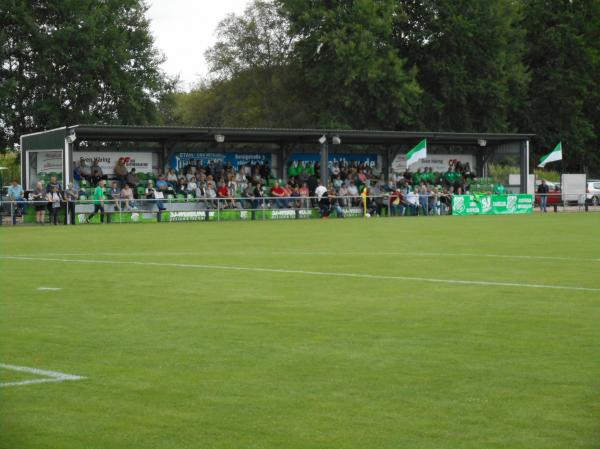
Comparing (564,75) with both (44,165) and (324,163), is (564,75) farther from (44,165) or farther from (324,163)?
(44,165)

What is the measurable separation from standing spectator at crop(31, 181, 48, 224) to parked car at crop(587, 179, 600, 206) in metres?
33.8

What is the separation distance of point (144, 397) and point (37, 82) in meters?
56.7

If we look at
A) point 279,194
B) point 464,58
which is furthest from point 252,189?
point 464,58

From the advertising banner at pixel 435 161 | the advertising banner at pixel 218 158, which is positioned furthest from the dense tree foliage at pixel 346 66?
the advertising banner at pixel 218 158

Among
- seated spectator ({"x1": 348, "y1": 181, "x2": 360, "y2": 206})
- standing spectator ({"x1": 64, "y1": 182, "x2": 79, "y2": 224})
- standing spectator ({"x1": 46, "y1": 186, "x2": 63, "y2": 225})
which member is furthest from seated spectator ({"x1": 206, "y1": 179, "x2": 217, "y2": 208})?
seated spectator ({"x1": 348, "y1": 181, "x2": 360, "y2": 206})

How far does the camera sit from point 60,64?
61.2 metres

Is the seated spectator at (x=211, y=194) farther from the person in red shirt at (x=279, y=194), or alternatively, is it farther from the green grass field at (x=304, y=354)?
the green grass field at (x=304, y=354)

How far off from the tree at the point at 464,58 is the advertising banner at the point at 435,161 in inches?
526

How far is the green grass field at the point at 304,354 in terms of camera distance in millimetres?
6000

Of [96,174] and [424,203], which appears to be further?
[424,203]

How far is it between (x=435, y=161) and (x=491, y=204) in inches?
185

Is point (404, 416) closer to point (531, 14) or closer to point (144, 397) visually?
point (144, 397)

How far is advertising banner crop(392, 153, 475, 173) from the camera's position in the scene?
173 ft

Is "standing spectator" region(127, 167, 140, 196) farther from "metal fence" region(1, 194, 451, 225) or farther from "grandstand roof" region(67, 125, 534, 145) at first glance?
"metal fence" region(1, 194, 451, 225)
